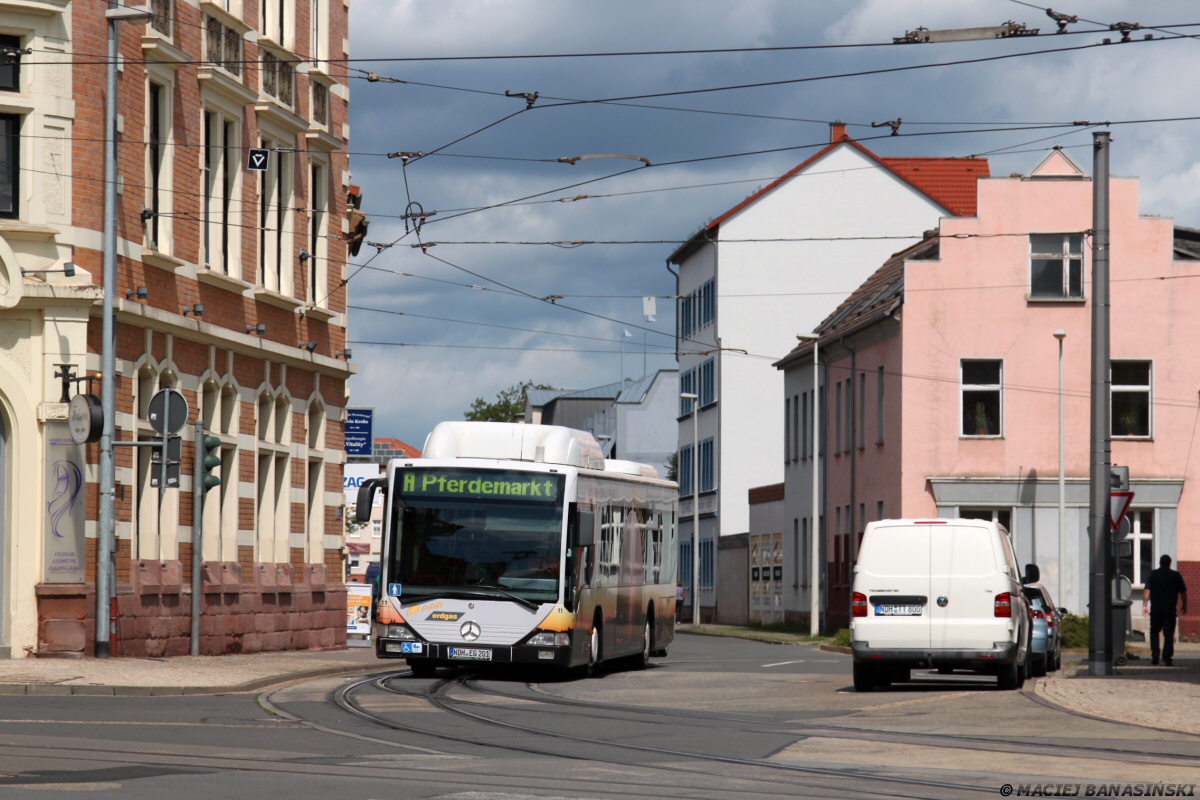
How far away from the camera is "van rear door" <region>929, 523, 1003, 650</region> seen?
864 inches

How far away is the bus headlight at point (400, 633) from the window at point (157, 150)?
25.3 feet

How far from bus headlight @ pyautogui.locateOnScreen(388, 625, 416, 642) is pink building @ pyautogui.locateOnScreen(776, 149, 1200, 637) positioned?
2283 centimetres

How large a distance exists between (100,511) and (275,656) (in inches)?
192

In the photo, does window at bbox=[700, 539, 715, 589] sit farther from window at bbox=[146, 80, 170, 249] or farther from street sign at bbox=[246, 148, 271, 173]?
window at bbox=[146, 80, 170, 249]

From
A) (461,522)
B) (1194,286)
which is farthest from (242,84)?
(1194,286)

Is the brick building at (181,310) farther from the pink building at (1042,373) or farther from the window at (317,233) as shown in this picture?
the pink building at (1042,373)

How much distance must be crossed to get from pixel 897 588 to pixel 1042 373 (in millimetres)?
24255

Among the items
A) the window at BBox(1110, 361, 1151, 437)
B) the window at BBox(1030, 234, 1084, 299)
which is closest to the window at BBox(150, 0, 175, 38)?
the window at BBox(1030, 234, 1084, 299)

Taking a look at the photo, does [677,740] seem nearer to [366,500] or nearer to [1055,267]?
[366,500]

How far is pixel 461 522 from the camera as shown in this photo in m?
23.5

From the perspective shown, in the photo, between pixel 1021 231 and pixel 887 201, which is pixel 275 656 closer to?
pixel 1021 231

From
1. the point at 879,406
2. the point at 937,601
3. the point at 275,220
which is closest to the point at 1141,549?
the point at 879,406

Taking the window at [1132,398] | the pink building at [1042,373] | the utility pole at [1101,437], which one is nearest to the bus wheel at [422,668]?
the utility pole at [1101,437]

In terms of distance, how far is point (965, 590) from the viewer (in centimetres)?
2203
